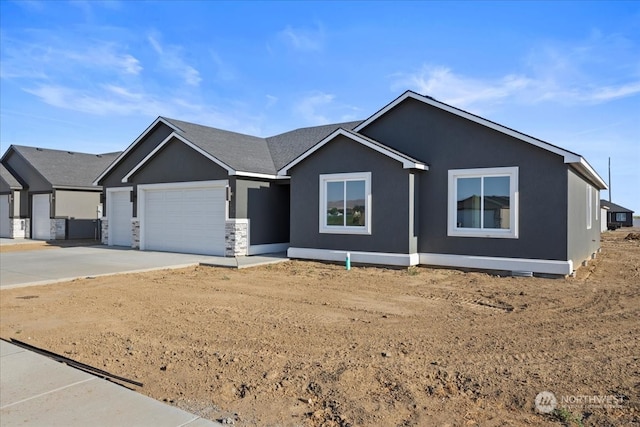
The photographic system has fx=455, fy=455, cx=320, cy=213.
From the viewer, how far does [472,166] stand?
1298 cm

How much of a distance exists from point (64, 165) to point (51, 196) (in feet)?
10.9

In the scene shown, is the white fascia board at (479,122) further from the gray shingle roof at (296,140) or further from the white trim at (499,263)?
the gray shingle roof at (296,140)

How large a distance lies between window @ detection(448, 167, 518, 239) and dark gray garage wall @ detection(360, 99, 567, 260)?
6.9 inches

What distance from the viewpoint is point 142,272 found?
12.9m

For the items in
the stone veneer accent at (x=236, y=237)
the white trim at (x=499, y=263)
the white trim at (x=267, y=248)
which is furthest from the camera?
the white trim at (x=267, y=248)

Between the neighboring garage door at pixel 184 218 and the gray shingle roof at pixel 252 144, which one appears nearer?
the neighboring garage door at pixel 184 218

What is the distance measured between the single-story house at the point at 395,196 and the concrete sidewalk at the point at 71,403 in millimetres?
10022

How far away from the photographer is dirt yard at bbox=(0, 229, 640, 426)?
13.6 ft

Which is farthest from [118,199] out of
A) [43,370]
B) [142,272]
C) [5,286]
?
[43,370]

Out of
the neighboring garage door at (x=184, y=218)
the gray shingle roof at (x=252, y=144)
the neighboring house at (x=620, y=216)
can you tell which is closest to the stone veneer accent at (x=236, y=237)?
the neighboring garage door at (x=184, y=218)

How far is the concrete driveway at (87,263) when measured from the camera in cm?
1166

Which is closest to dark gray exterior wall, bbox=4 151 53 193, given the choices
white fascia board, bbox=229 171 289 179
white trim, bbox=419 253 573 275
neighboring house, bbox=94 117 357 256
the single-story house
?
neighboring house, bbox=94 117 357 256

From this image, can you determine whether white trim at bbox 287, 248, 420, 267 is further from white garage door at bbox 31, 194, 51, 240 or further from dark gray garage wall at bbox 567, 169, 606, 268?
white garage door at bbox 31, 194, 51, 240

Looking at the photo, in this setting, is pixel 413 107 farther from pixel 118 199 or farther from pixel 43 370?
pixel 118 199
